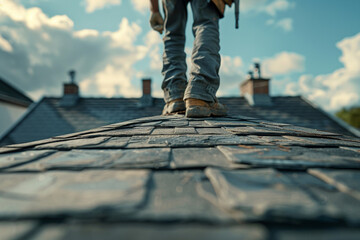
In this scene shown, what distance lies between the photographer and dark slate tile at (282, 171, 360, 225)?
0.37 metres

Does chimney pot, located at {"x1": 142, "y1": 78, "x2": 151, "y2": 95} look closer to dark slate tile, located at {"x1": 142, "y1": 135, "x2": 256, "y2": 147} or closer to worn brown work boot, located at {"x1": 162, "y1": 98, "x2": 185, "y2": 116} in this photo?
worn brown work boot, located at {"x1": 162, "y1": 98, "x2": 185, "y2": 116}

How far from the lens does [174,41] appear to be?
218 cm

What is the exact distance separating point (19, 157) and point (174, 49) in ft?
5.70

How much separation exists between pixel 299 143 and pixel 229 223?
0.76 meters

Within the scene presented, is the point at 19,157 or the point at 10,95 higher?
the point at 10,95

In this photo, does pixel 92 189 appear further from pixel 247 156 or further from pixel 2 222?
pixel 247 156

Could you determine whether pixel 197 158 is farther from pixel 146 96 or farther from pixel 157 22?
pixel 146 96

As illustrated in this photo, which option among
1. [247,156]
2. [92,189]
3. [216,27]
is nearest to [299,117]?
[216,27]

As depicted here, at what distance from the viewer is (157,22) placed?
2.46 metres

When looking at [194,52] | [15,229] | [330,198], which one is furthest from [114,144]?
[194,52]

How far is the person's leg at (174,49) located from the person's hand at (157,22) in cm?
22

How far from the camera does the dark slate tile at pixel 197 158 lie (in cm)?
62

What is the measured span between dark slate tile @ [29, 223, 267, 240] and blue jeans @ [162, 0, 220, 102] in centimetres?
143

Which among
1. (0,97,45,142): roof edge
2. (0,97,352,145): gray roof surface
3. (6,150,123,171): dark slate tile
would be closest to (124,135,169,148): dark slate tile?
(6,150,123,171): dark slate tile
